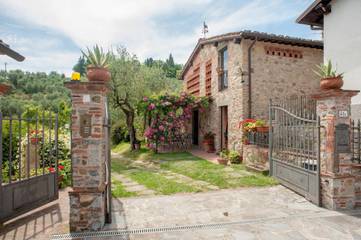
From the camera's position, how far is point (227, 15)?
27.7 ft

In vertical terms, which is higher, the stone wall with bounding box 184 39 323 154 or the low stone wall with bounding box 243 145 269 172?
the stone wall with bounding box 184 39 323 154

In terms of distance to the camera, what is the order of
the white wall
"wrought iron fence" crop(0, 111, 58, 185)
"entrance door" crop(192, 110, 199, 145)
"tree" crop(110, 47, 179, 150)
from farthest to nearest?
"entrance door" crop(192, 110, 199, 145), "tree" crop(110, 47, 179, 150), the white wall, "wrought iron fence" crop(0, 111, 58, 185)

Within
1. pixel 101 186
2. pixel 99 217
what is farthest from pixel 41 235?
pixel 101 186

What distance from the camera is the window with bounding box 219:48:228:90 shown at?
36.4ft

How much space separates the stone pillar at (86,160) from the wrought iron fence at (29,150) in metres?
1.06

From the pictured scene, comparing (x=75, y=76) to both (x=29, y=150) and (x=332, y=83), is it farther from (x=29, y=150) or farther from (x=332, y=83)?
(x=332, y=83)

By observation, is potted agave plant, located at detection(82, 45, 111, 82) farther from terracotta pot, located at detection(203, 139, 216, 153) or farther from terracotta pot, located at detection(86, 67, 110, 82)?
terracotta pot, located at detection(203, 139, 216, 153)

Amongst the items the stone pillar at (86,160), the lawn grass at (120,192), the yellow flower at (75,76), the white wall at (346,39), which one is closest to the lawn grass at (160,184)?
the lawn grass at (120,192)

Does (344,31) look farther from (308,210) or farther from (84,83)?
(84,83)

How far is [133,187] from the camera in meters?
6.38

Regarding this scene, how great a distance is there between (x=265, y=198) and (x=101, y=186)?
3.57 m

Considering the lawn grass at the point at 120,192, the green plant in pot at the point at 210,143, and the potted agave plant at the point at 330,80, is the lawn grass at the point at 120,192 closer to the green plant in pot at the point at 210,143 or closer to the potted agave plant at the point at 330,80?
the potted agave plant at the point at 330,80

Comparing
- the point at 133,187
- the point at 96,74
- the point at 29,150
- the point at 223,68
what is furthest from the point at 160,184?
the point at 223,68

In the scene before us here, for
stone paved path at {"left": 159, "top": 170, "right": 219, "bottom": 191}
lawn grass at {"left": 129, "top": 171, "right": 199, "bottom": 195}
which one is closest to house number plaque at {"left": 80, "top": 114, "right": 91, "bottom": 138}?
lawn grass at {"left": 129, "top": 171, "right": 199, "bottom": 195}
